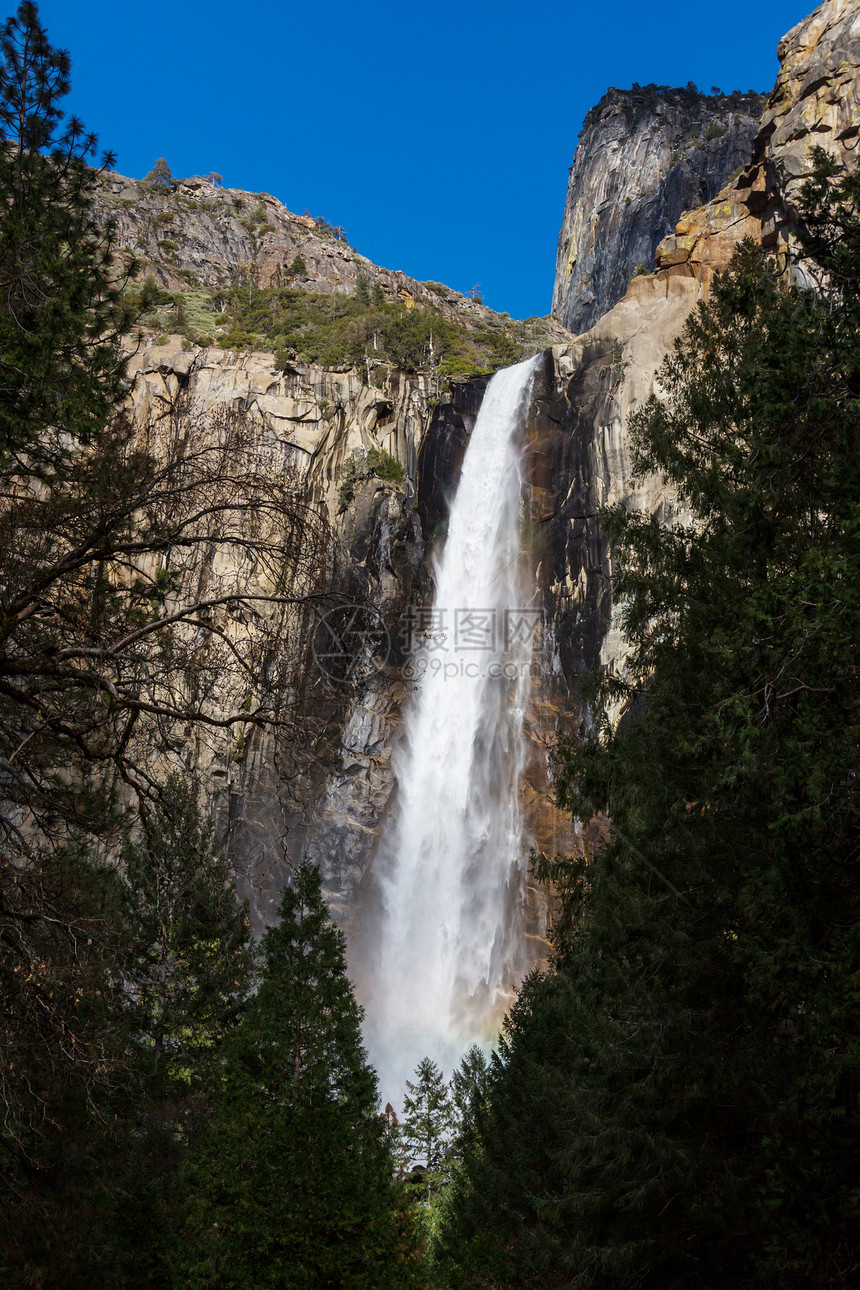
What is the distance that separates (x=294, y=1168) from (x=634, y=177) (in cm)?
6885

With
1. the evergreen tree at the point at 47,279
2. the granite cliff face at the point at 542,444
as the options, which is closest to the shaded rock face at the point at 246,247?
the granite cliff face at the point at 542,444

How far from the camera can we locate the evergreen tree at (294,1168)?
22.1ft

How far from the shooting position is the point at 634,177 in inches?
2456

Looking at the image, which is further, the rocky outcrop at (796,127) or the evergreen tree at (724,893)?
the rocky outcrop at (796,127)

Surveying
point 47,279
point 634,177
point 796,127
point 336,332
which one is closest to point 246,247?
point 634,177

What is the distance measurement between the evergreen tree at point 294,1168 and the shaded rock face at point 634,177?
51.9m

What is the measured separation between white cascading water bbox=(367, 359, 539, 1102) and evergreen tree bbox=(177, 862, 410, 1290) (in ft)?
53.5

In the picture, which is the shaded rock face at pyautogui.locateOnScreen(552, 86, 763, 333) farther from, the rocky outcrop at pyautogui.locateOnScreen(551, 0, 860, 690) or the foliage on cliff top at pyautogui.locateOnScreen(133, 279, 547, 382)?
the rocky outcrop at pyautogui.locateOnScreen(551, 0, 860, 690)

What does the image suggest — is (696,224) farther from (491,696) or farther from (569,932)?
→ (569,932)

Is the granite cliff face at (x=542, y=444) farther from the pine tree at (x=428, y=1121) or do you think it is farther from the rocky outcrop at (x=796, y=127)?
the pine tree at (x=428, y=1121)

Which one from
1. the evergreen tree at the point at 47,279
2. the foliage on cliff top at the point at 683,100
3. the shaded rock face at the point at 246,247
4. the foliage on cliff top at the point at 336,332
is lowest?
the evergreen tree at the point at 47,279

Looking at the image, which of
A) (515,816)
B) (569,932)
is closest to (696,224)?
(515,816)

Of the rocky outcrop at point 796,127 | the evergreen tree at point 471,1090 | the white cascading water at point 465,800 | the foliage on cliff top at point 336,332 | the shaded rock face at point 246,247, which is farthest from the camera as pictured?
the shaded rock face at point 246,247

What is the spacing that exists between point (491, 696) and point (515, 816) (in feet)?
12.4
